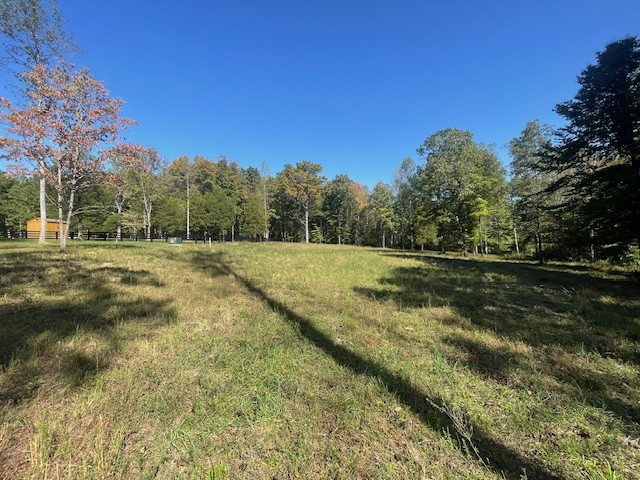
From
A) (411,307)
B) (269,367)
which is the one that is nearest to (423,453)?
(269,367)

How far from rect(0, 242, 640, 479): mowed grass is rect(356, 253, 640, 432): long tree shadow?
0.04m

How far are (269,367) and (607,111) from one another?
17161 mm

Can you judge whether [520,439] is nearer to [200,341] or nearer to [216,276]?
[200,341]

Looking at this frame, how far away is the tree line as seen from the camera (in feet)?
42.5

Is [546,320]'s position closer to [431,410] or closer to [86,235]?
[431,410]

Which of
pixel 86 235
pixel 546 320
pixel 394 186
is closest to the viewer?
pixel 546 320

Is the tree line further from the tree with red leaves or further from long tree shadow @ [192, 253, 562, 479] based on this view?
long tree shadow @ [192, 253, 562, 479]

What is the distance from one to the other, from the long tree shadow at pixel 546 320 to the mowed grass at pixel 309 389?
0.14ft

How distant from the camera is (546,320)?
21.1ft

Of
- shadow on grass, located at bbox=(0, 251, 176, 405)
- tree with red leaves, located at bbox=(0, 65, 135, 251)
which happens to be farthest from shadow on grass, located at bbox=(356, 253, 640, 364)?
tree with red leaves, located at bbox=(0, 65, 135, 251)

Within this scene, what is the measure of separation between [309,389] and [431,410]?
132 centimetres

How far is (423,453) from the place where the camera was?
2.63m

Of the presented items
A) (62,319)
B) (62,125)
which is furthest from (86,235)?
(62,319)

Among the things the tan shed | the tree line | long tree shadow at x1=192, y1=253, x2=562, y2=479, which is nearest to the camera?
long tree shadow at x1=192, y1=253, x2=562, y2=479
